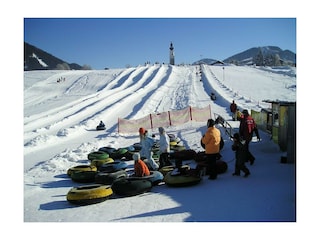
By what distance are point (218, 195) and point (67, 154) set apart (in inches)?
280

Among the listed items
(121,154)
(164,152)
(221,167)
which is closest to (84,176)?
(164,152)

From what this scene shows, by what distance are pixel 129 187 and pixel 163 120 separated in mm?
Answer: 11769

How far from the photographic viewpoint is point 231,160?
37.1 feet

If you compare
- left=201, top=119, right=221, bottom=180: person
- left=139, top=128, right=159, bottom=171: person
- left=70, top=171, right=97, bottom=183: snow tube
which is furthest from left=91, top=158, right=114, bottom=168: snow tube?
left=201, top=119, right=221, bottom=180: person

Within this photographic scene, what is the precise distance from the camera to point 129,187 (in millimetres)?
8258

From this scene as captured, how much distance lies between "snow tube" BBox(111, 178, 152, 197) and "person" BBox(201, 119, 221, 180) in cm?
187

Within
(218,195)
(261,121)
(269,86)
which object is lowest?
(218,195)

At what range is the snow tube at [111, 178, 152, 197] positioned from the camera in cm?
825

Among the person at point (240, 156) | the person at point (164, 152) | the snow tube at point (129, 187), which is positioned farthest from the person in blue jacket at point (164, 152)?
the snow tube at point (129, 187)

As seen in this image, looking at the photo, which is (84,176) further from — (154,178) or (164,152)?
(164,152)

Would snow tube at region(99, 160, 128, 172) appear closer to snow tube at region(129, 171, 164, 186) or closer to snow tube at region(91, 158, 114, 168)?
snow tube at region(91, 158, 114, 168)
